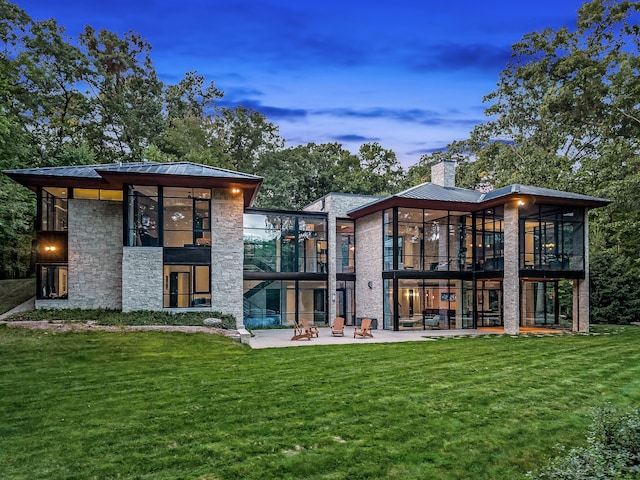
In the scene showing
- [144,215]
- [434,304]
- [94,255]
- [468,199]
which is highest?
[468,199]

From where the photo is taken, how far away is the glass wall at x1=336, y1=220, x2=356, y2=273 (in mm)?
23750

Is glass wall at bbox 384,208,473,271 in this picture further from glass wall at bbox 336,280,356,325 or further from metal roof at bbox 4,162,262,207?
metal roof at bbox 4,162,262,207

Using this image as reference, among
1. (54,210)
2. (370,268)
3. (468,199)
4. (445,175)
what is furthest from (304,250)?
(54,210)

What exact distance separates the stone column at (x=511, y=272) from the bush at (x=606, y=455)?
45.6 ft

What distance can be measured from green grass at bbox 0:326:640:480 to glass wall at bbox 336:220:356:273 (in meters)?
11.3

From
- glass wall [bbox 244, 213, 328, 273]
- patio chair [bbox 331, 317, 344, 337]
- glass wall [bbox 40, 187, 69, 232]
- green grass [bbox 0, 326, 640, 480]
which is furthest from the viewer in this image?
glass wall [bbox 244, 213, 328, 273]

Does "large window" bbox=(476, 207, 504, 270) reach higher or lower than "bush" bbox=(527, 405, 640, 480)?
higher

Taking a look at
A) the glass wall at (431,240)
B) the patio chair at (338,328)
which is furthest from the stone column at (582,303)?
the patio chair at (338,328)

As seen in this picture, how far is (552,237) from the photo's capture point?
1984cm

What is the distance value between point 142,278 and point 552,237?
57.6 ft

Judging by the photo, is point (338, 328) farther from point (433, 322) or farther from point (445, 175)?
point (445, 175)

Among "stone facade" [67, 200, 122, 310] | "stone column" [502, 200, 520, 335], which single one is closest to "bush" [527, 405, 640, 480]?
"stone column" [502, 200, 520, 335]

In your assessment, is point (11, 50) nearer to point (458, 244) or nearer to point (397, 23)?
point (397, 23)

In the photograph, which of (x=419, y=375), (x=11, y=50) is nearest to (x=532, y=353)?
(x=419, y=375)
